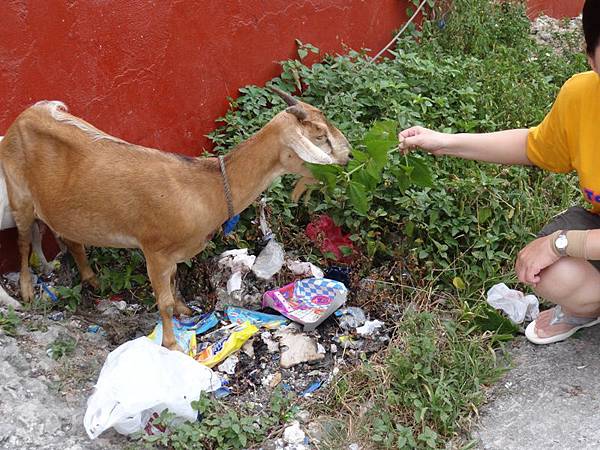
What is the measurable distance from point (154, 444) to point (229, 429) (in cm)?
28

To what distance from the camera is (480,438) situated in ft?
9.55

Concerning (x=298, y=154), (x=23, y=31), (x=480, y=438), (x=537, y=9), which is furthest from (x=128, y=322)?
(x=537, y=9)

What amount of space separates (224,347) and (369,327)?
0.68m

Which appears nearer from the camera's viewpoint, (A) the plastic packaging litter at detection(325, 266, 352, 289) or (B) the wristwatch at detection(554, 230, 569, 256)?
(B) the wristwatch at detection(554, 230, 569, 256)

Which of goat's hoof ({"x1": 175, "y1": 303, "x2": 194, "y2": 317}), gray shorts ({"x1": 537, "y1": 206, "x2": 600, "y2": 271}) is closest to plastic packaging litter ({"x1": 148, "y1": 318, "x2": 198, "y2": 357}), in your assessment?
goat's hoof ({"x1": 175, "y1": 303, "x2": 194, "y2": 317})

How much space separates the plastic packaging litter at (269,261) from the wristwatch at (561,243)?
137 cm

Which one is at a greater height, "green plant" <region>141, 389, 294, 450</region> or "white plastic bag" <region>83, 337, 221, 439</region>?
"white plastic bag" <region>83, 337, 221, 439</region>

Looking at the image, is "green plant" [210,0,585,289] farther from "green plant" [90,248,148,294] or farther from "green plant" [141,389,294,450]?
"green plant" [141,389,294,450]

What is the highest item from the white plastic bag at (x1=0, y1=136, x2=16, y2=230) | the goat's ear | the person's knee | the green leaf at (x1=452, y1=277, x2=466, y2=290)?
the goat's ear

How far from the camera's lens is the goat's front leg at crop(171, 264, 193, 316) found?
3.71 m

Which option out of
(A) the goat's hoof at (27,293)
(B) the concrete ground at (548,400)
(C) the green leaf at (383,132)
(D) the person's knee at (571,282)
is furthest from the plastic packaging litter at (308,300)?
(A) the goat's hoof at (27,293)

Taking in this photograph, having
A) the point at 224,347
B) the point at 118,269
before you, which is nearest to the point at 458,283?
the point at 224,347

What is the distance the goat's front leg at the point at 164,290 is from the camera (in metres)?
3.34

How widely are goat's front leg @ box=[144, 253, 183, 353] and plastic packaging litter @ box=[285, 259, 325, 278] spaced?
0.67m
